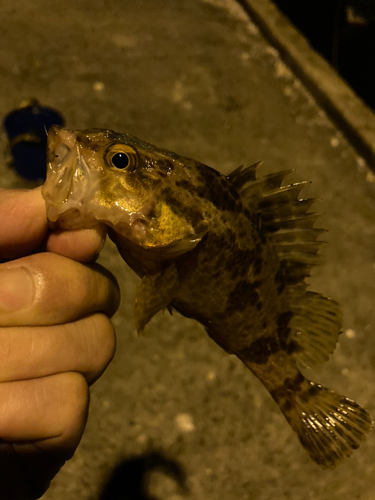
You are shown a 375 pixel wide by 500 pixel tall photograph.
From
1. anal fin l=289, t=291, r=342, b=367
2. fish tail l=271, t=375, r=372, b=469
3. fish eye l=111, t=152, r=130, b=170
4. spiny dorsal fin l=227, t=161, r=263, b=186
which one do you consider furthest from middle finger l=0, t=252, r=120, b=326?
fish tail l=271, t=375, r=372, b=469

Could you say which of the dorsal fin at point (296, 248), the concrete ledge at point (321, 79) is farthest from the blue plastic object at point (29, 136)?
the concrete ledge at point (321, 79)

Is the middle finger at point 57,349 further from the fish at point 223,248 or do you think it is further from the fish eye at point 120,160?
the fish eye at point 120,160

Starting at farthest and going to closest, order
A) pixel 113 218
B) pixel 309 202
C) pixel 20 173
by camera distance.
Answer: pixel 20 173 → pixel 309 202 → pixel 113 218

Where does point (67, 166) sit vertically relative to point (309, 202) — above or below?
above

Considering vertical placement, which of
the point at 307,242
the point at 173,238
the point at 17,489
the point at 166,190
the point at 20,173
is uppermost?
the point at 166,190

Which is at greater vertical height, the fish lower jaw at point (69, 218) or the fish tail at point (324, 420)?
the fish lower jaw at point (69, 218)

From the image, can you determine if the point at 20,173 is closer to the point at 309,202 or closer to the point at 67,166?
the point at 67,166

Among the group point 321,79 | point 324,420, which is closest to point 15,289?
point 324,420

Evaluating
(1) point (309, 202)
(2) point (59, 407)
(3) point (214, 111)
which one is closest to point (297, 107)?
(3) point (214, 111)
